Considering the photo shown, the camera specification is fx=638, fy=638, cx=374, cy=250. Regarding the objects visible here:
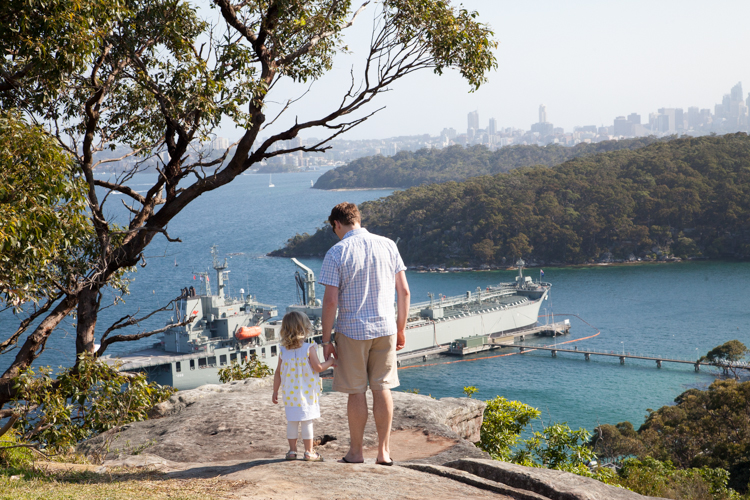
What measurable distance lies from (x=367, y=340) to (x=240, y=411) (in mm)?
2479

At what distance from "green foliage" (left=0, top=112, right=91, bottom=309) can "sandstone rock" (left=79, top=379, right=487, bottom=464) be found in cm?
168

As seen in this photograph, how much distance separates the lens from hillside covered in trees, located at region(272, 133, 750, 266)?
73375 mm

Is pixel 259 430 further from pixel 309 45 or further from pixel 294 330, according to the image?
pixel 309 45

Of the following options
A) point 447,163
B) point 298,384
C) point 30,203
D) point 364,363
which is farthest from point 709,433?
point 447,163

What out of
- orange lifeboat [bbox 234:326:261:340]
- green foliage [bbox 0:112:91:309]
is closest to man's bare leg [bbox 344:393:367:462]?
green foliage [bbox 0:112:91:309]

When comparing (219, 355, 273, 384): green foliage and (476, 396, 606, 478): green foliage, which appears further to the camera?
(219, 355, 273, 384): green foliage

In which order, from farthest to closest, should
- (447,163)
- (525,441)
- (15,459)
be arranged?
(447,163) < (525,441) < (15,459)

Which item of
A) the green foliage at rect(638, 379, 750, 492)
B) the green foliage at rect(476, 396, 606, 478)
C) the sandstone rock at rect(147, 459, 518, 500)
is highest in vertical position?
the sandstone rock at rect(147, 459, 518, 500)

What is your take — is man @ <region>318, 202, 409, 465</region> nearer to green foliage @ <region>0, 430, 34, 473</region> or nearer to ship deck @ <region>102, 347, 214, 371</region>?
green foliage @ <region>0, 430, 34, 473</region>

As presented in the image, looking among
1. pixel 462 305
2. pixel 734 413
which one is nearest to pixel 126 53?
pixel 734 413

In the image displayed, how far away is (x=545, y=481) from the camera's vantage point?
13.2ft

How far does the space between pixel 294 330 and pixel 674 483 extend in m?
9.49

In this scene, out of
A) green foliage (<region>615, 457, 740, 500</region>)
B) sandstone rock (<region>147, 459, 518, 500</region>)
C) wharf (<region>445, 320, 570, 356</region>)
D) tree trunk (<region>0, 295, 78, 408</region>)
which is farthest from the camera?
wharf (<region>445, 320, 570, 356</region>)

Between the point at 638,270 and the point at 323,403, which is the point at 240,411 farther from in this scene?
the point at 638,270
